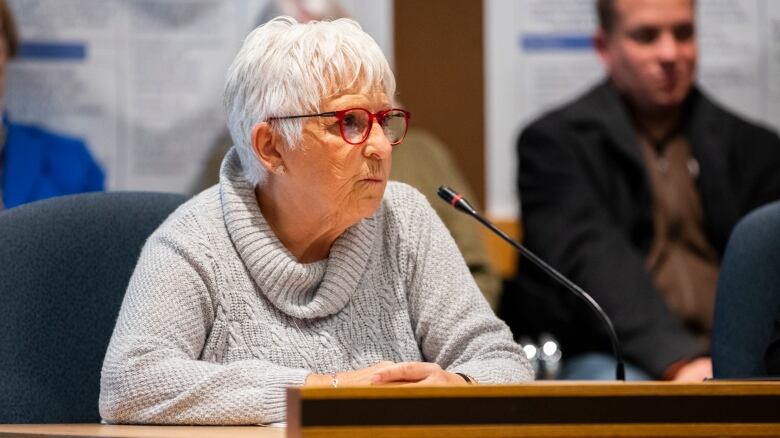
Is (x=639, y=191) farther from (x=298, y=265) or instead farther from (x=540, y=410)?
(x=540, y=410)

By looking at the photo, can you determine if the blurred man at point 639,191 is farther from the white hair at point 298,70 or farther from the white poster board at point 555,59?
the white hair at point 298,70

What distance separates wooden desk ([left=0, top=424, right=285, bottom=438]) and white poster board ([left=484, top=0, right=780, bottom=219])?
86.5 inches

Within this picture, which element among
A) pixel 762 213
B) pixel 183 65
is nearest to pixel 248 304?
pixel 762 213

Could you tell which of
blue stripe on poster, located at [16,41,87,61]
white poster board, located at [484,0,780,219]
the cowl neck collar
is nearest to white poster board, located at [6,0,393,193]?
blue stripe on poster, located at [16,41,87,61]

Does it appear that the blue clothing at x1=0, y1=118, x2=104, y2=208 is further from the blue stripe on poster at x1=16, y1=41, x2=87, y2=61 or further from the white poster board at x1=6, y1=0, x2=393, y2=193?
the blue stripe on poster at x1=16, y1=41, x2=87, y2=61

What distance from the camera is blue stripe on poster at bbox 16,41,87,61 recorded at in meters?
3.73

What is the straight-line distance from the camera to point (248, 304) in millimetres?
1954

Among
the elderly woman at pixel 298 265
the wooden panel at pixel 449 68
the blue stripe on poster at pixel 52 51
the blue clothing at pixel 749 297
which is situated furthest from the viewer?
the wooden panel at pixel 449 68

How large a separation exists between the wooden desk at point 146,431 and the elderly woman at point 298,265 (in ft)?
0.31

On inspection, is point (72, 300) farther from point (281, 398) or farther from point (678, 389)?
point (678, 389)

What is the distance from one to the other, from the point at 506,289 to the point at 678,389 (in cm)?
208

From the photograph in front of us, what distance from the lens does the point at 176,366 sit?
1.80 metres

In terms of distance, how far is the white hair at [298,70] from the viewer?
1920mm

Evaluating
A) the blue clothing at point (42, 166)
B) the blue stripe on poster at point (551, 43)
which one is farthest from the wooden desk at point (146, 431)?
the blue stripe on poster at point (551, 43)
